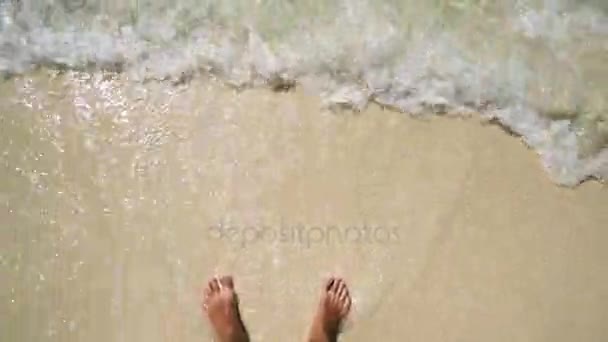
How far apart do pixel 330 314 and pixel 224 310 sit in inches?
11.1

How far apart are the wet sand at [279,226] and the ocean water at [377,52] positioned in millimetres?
86

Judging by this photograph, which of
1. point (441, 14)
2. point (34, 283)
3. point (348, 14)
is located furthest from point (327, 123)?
point (34, 283)

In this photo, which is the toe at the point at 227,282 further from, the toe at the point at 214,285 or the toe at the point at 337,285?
the toe at the point at 337,285

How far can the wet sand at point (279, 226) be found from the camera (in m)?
1.95

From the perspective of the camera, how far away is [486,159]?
203cm

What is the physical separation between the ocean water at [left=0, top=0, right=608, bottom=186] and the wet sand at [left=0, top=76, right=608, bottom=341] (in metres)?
0.09

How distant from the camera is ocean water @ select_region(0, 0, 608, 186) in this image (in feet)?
6.77

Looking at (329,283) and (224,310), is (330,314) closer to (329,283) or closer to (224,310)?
(329,283)

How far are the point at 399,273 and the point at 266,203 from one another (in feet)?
1.34

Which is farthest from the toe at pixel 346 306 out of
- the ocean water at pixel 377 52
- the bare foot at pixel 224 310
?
the ocean water at pixel 377 52

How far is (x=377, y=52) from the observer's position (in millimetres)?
2121
